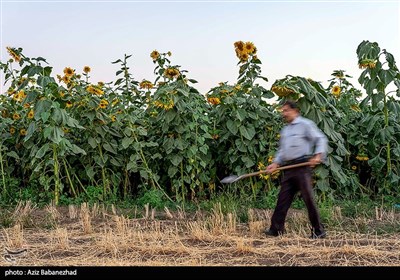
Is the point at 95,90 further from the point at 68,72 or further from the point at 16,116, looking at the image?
the point at 16,116

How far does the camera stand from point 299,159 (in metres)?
6.33

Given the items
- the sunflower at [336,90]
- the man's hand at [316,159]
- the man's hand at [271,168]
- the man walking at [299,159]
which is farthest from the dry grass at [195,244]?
the sunflower at [336,90]

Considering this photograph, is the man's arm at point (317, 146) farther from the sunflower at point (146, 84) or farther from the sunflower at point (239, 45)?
the sunflower at point (146, 84)

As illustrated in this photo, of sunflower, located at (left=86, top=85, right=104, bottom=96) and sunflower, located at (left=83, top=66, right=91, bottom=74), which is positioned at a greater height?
sunflower, located at (left=83, top=66, right=91, bottom=74)

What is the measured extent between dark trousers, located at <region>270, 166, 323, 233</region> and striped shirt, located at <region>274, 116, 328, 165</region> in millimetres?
167

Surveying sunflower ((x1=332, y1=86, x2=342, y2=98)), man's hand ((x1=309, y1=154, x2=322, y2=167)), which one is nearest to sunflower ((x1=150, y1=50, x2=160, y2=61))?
sunflower ((x1=332, y1=86, x2=342, y2=98))

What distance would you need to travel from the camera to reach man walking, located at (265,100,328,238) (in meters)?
6.27

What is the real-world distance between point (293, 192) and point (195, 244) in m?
1.27

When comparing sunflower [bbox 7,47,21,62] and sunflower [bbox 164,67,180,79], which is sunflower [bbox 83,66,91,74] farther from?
sunflower [bbox 164,67,180,79]

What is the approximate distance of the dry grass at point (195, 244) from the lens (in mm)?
5254

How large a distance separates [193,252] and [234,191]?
10.6 feet

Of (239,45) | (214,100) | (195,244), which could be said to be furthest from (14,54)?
(195,244)
